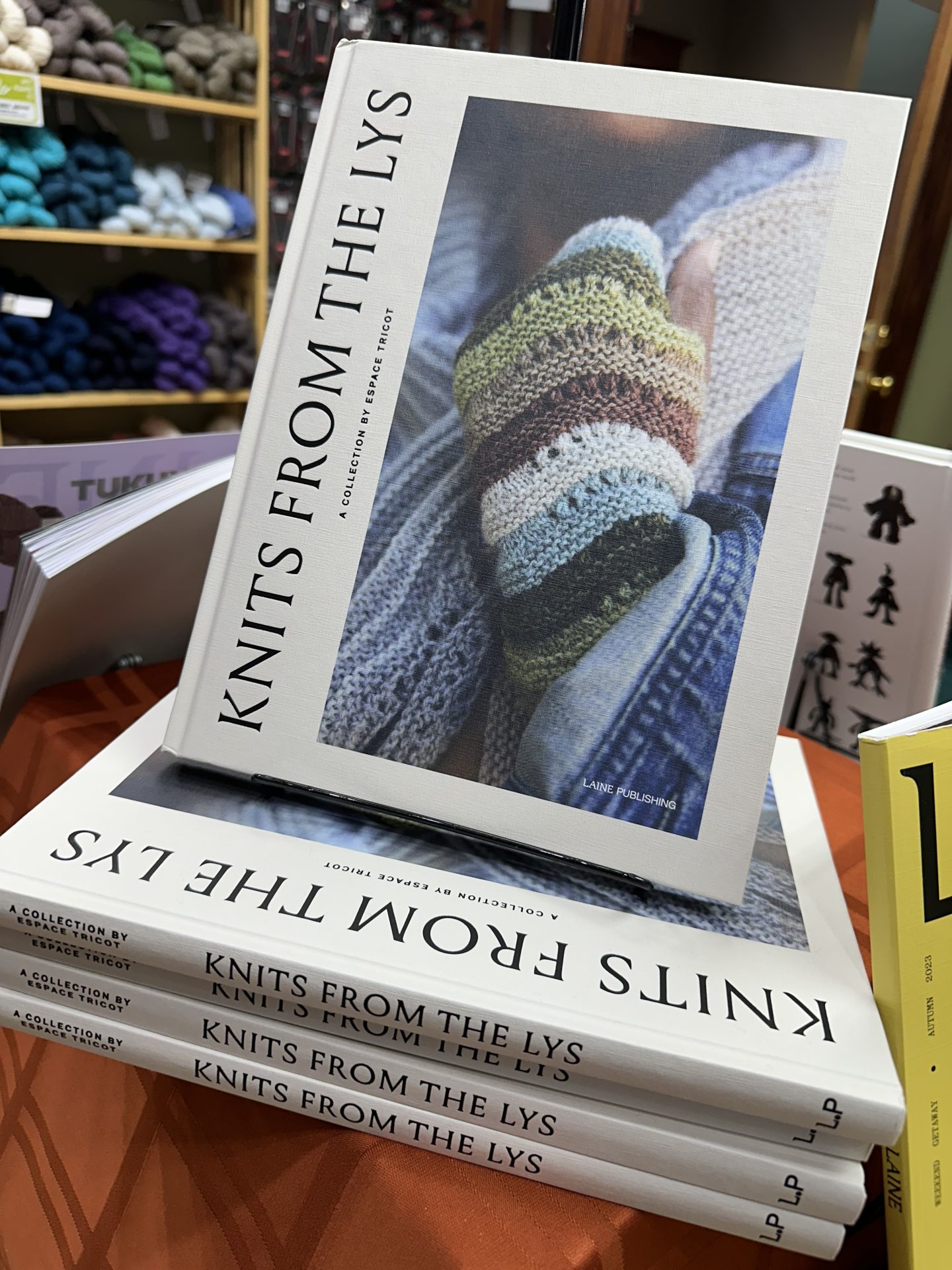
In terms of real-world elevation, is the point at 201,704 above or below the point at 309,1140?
above

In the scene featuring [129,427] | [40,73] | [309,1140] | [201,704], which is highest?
[40,73]

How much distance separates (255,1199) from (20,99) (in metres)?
2.07

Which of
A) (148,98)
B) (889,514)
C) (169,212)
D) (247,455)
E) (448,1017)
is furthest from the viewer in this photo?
(169,212)

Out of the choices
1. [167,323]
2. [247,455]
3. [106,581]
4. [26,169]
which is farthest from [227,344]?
[247,455]

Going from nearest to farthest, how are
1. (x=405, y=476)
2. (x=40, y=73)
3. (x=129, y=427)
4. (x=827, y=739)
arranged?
(x=405, y=476) → (x=827, y=739) → (x=40, y=73) → (x=129, y=427)

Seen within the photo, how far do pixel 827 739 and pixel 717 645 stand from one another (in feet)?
1.57

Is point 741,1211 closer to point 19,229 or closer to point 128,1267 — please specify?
point 128,1267

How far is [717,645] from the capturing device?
0.39 metres

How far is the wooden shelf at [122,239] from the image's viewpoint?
1.88 m

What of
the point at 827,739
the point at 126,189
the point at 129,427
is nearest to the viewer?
the point at 827,739

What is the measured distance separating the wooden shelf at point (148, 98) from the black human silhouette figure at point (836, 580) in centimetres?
190

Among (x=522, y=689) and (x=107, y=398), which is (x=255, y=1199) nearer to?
(x=522, y=689)

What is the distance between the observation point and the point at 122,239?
6.57 ft


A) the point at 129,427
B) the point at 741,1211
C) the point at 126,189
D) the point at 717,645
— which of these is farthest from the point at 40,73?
the point at 741,1211
